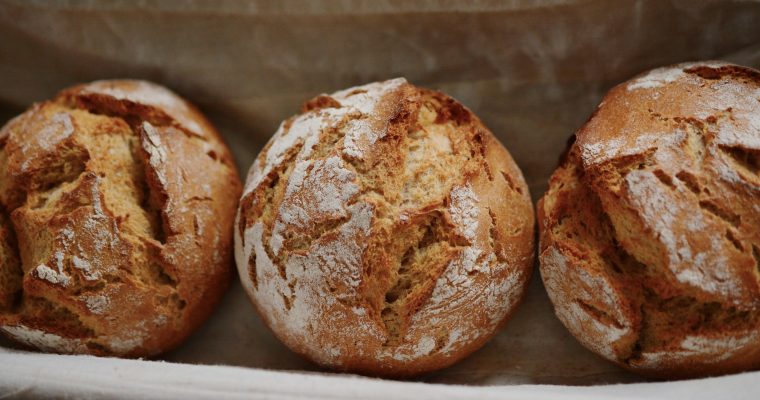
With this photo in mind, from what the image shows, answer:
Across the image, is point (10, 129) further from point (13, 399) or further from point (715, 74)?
point (715, 74)

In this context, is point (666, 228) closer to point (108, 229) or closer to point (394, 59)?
point (394, 59)

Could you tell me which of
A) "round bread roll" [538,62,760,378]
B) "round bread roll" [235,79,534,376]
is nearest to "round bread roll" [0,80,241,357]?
"round bread roll" [235,79,534,376]

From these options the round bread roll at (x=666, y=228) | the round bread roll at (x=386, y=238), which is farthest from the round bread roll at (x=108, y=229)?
the round bread roll at (x=666, y=228)

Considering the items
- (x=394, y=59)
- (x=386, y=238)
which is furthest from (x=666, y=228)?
(x=394, y=59)

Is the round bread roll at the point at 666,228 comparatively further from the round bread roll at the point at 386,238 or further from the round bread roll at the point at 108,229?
the round bread roll at the point at 108,229

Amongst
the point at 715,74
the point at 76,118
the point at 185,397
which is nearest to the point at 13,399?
the point at 185,397
